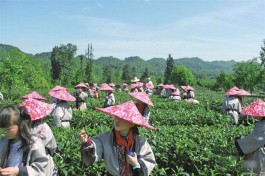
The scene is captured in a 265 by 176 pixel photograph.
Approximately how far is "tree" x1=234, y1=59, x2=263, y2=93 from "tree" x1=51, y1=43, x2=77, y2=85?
117ft

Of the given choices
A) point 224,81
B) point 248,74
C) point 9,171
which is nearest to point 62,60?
A: point 224,81

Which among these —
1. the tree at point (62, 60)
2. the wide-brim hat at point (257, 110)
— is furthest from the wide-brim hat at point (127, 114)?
the tree at point (62, 60)

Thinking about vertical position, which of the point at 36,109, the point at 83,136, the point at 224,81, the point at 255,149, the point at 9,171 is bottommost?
the point at 224,81

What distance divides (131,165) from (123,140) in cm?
26

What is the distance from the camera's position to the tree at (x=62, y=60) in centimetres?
7778

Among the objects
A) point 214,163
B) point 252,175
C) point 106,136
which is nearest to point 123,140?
point 106,136

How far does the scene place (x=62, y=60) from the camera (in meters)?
80.6

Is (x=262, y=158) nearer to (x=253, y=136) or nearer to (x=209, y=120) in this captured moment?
(x=253, y=136)

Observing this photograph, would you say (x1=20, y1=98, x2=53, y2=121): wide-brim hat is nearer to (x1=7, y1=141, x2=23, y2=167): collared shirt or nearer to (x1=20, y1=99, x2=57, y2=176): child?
(x1=20, y1=99, x2=57, y2=176): child

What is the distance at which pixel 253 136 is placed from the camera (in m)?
4.81

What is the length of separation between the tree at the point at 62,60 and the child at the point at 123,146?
6927cm

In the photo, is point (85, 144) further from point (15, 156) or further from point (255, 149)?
point (255, 149)

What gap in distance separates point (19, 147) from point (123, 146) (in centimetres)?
101

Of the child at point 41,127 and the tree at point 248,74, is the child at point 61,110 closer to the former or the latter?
the child at point 41,127
